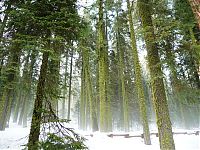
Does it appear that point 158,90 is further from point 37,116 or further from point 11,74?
point 11,74

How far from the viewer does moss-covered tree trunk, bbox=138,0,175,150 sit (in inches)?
293

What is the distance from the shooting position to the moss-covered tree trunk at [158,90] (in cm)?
744

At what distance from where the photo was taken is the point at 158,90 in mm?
7844

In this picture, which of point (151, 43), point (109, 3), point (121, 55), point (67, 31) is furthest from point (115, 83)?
point (67, 31)

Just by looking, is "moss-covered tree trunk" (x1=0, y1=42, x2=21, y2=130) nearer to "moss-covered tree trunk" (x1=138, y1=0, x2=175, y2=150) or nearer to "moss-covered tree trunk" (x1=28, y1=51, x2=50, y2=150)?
"moss-covered tree trunk" (x1=28, y1=51, x2=50, y2=150)

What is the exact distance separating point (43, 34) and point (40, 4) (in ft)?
2.77

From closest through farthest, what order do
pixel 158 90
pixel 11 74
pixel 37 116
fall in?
pixel 37 116 → pixel 158 90 → pixel 11 74

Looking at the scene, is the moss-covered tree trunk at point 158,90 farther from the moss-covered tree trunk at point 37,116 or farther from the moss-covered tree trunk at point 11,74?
the moss-covered tree trunk at point 11,74

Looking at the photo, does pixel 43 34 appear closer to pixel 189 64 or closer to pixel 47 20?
pixel 47 20

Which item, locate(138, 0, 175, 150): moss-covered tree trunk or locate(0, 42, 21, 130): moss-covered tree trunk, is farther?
locate(0, 42, 21, 130): moss-covered tree trunk

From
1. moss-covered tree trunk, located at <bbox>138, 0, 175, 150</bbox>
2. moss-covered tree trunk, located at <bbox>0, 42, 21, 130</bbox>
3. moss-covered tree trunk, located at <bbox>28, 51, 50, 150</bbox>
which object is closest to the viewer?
moss-covered tree trunk, located at <bbox>28, 51, 50, 150</bbox>

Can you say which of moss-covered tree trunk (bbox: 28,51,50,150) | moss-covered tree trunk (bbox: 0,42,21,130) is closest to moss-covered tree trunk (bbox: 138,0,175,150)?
moss-covered tree trunk (bbox: 28,51,50,150)

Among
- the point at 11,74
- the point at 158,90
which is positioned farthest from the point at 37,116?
the point at 11,74

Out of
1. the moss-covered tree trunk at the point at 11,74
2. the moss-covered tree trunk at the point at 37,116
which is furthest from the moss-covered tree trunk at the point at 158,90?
the moss-covered tree trunk at the point at 11,74
